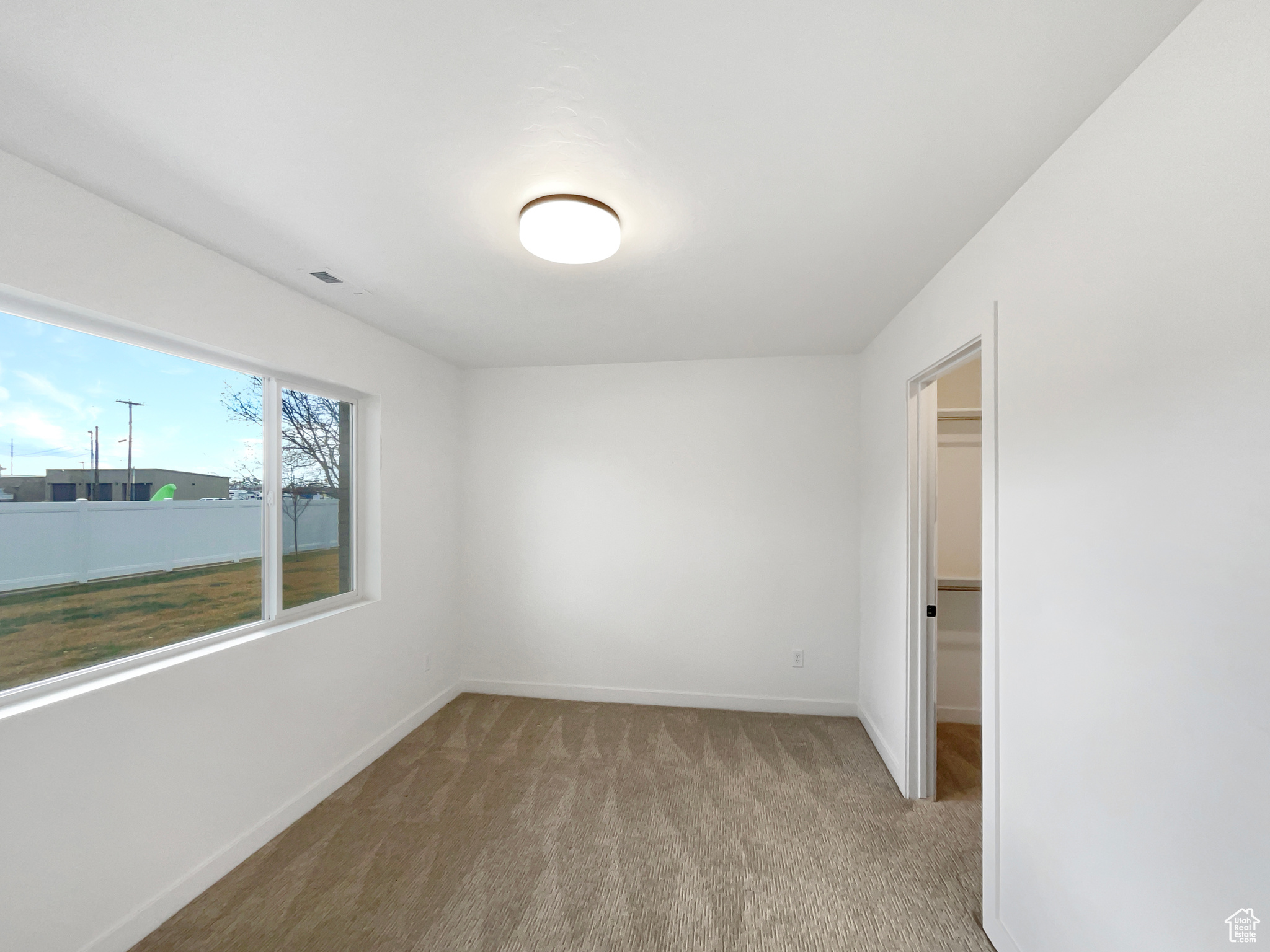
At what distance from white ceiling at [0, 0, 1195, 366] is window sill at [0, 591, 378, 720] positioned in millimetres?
1628

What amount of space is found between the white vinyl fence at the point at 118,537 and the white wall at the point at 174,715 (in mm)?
412

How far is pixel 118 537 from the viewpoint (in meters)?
2.05

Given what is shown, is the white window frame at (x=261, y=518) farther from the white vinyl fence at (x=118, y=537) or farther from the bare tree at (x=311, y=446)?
the white vinyl fence at (x=118, y=537)

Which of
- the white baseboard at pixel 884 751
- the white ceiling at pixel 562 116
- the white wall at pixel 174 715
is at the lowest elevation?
the white baseboard at pixel 884 751

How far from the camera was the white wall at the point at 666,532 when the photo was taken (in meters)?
3.97

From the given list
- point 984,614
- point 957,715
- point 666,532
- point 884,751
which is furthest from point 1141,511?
point 957,715

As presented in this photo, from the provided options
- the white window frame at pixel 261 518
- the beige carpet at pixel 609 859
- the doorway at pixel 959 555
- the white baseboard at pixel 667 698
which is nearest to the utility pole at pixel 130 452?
the white window frame at pixel 261 518

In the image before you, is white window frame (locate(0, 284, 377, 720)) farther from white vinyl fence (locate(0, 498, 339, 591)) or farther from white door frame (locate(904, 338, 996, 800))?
white door frame (locate(904, 338, 996, 800))

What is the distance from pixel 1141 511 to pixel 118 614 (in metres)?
3.22

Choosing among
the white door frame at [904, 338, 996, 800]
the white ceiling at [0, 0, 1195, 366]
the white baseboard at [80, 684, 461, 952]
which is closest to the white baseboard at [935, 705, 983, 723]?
the white door frame at [904, 338, 996, 800]

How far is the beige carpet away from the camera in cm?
199

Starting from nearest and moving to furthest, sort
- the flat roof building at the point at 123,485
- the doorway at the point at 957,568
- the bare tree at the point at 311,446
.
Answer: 1. the flat roof building at the point at 123,485
2. the bare tree at the point at 311,446
3. the doorway at the point at 957,568

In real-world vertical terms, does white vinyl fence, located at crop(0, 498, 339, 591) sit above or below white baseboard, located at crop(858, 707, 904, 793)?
above

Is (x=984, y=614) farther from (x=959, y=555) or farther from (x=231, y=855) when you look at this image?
(x=231, y=855)
